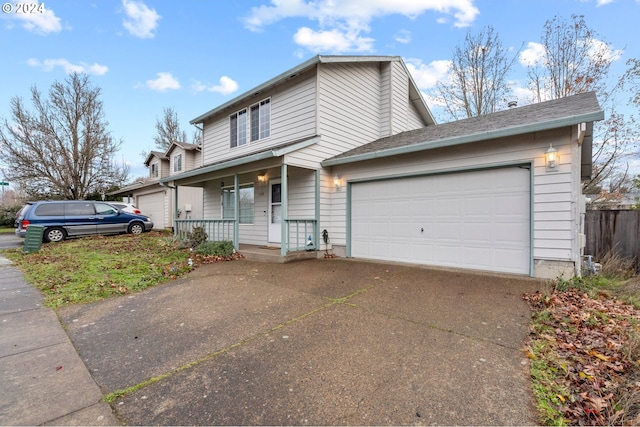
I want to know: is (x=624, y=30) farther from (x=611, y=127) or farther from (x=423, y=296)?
(x=423, y=296)

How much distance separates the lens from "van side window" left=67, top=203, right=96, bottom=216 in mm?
11727

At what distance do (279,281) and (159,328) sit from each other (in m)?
2.35

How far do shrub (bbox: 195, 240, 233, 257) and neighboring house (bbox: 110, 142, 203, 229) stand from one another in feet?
30.0

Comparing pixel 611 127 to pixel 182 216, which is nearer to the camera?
pixel 611 127

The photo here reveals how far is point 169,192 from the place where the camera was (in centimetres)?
1786

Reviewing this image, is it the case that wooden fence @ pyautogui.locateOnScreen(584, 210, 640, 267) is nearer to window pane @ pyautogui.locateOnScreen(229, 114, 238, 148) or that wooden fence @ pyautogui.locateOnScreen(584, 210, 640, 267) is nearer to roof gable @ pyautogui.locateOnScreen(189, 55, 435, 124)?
roof gable @ pyautogui.locateOnScreen(189, 55, 435, 124)

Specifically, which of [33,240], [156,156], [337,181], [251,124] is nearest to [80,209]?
[33,240]

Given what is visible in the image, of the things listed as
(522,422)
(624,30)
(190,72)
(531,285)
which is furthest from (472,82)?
(522,422)

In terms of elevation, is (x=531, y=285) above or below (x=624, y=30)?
below

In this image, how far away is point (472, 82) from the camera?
1582cm

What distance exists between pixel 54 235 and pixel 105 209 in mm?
2015

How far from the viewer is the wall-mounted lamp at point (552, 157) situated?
5.14 meters

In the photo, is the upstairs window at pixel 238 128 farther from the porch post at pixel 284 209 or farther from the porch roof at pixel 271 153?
the porch post at pixel 284 209

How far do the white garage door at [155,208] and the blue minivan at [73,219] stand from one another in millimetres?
4865
